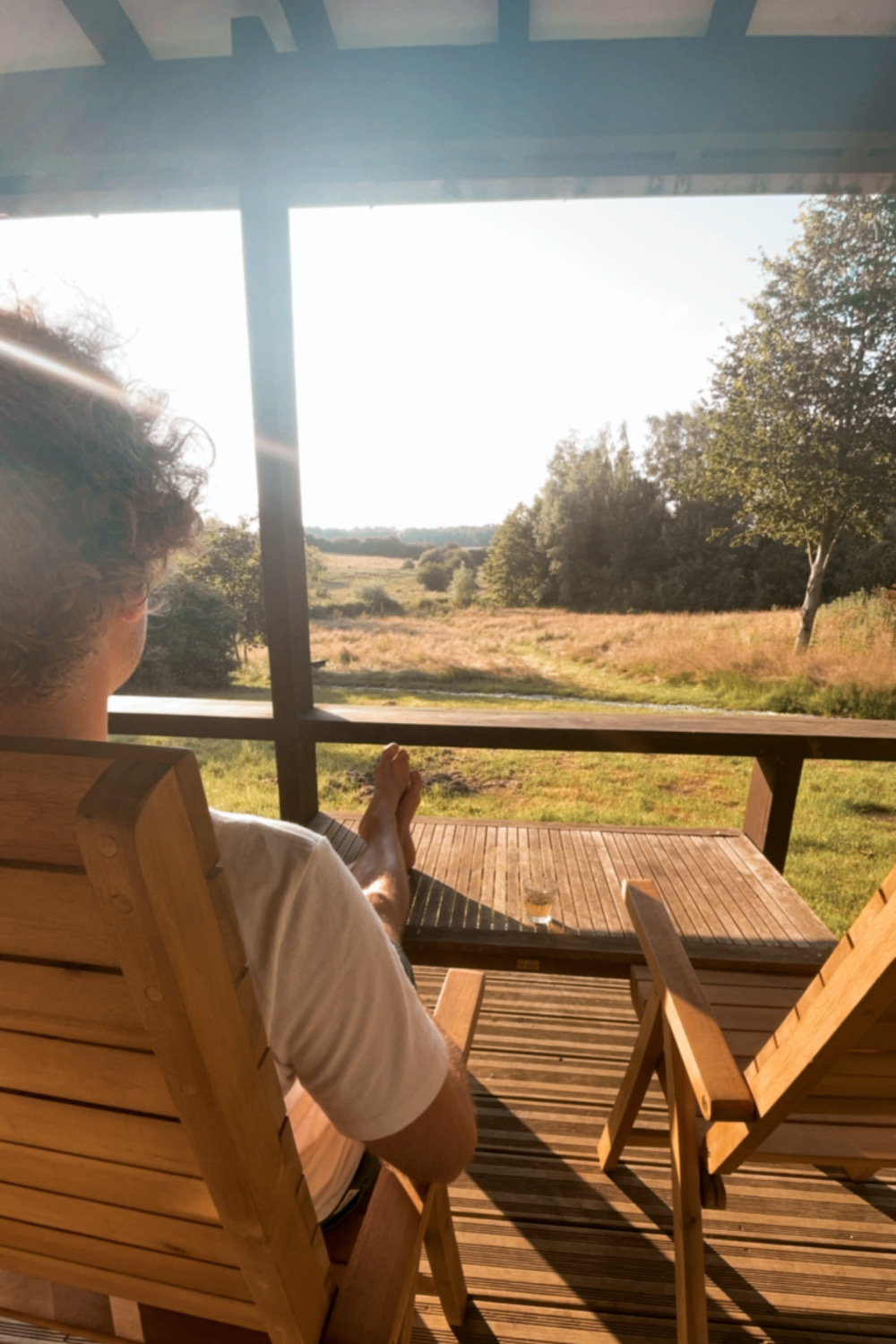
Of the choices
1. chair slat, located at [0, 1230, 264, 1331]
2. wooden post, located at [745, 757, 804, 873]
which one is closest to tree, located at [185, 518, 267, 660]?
wooden post, located at [745, 757, 804, 873]

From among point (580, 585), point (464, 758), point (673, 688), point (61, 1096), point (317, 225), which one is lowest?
point (464, 758)

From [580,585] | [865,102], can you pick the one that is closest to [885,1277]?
[580,585]

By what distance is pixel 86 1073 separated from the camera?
42 cm

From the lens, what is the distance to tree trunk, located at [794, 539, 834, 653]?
2.58 metres

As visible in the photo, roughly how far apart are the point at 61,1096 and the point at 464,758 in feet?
12.6

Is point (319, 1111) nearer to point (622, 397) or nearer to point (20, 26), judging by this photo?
point (20, 26)

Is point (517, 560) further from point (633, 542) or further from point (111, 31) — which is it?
point (111, 31)

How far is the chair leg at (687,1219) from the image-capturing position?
102cm

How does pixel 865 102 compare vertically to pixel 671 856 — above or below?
above

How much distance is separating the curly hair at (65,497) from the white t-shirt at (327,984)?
0.20 m

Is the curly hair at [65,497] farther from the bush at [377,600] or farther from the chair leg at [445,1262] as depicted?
the bush at [377,600]

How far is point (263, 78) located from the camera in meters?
1.69

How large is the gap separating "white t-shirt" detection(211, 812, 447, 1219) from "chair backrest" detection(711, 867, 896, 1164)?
1.37 feet

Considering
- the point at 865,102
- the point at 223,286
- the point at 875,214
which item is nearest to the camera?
the point at 865,102
